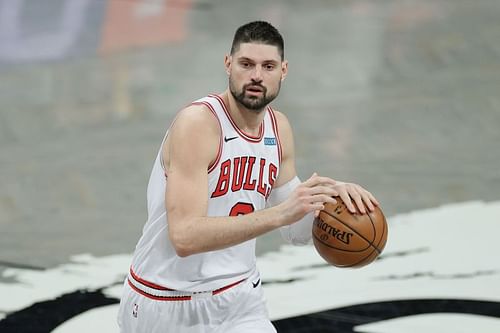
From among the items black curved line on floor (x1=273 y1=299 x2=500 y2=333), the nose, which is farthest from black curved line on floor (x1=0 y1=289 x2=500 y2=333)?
the nose

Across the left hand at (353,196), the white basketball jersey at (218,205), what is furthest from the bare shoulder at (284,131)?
the left hand at (353,196)

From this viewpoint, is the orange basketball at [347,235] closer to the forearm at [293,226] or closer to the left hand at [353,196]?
the left hand at [353,196]

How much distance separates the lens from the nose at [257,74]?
3666 mm

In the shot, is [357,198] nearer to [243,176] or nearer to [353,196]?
[353,196]

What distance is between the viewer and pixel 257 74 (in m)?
3.67

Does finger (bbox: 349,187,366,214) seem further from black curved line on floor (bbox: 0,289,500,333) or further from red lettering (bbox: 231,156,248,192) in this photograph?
black curved line on floor (bbox: 0,289,500,333)

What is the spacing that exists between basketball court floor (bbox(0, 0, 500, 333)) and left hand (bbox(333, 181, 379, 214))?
1.73 m

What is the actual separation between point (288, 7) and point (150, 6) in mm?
2728

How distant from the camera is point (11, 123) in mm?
10258

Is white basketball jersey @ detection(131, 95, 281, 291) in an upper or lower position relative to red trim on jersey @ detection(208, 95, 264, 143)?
lower

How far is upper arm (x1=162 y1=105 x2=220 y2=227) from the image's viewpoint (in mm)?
3557

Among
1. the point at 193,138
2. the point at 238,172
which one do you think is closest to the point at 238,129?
the point at 238,172

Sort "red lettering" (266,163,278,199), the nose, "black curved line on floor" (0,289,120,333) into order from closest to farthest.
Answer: the nose
"red lettering" (266,163,278,199)
"black curved line on floor" (0,289,120,333)

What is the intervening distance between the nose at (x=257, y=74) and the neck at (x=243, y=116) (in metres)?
0.20
